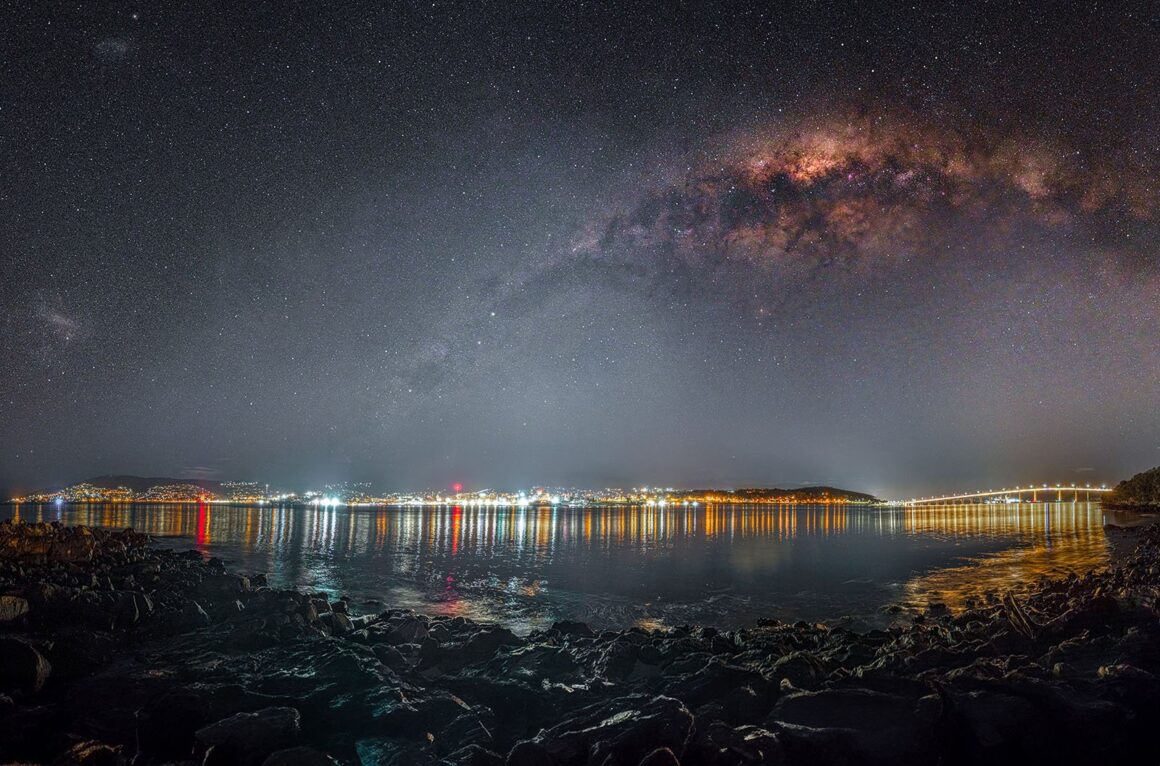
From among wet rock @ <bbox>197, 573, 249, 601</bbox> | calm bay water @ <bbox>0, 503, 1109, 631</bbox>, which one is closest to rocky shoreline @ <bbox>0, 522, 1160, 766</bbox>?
wet rock @ <bbox>197, 573, 249, 601</bbox>

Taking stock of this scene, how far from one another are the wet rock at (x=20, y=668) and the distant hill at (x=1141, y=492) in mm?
134680

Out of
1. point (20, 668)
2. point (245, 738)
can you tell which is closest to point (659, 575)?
point (20, 668)

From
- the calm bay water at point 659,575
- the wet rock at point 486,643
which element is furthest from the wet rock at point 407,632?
the calm bay water at point 659,575

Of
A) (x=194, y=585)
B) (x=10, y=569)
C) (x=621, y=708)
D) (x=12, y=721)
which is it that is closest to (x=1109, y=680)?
(x=621, y=708)

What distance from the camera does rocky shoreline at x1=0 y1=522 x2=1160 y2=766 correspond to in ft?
19.4

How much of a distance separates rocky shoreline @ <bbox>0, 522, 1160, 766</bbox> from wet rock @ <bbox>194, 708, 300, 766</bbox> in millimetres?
21

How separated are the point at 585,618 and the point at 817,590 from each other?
11.0 m

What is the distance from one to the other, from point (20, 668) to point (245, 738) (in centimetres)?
456

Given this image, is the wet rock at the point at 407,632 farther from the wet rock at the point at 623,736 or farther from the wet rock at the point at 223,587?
the wet rock at the point at 623,736

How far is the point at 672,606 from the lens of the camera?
21234 mm

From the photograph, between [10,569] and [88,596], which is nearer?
[88,596]

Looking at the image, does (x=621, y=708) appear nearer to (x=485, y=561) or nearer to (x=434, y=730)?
(x=434, y=730)

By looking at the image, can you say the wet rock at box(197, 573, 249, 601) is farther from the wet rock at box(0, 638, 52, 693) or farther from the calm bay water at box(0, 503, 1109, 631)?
the wet rock at box(0, 638, 52, 693)

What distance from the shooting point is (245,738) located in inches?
250
